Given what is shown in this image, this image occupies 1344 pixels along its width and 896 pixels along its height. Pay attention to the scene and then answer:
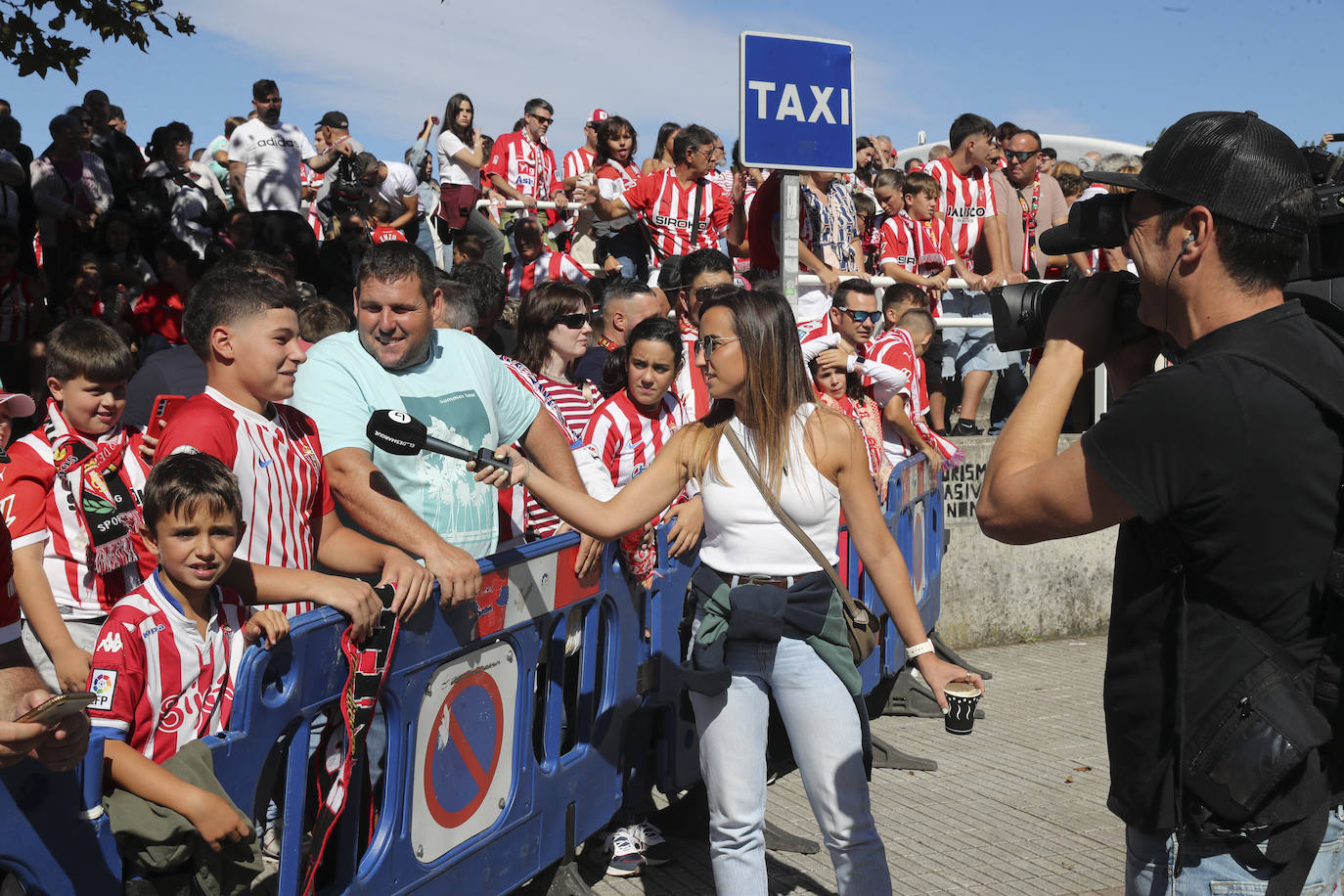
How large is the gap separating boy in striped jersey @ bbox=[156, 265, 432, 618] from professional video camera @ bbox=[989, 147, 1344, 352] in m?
1.69

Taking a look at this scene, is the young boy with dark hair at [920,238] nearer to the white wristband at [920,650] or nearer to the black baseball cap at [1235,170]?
the white wristband at [920,650]

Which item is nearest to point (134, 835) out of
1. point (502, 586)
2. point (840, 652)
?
point (502, 586)

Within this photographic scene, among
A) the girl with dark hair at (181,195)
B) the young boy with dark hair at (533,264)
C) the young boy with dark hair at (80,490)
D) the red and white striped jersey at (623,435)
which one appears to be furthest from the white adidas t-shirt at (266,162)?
the young boy with dark hair at (80,490)

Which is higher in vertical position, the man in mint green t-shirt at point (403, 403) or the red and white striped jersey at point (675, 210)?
the red and white striped jersey at point (675, 210)

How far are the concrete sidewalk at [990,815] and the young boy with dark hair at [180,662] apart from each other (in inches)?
90.1

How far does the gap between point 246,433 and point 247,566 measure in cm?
43

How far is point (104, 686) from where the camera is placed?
264 cm

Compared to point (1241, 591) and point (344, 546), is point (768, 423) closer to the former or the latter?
point (344, 546)

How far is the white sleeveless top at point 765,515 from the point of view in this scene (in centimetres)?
373

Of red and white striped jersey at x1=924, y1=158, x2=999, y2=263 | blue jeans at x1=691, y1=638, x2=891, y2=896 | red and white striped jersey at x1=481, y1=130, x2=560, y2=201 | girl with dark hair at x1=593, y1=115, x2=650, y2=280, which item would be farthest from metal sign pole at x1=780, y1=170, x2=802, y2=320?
red and white striped jersey at x1=481, y1=130, x2=560, y2=201

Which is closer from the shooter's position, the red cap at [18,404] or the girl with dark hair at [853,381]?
the red cap at [18,404]

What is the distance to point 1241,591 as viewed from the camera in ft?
6.89

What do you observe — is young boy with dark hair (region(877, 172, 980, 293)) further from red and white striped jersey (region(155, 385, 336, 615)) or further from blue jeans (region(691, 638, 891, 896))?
red and white striped jersey (region(155, 385, 336, 615))

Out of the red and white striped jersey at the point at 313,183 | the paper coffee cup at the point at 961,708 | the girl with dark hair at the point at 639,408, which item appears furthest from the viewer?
the red and white striped jersey at the point at 313,183
